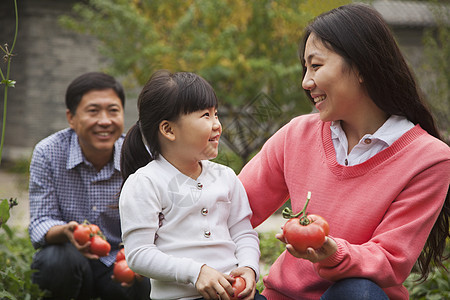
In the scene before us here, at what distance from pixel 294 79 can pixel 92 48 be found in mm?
5340

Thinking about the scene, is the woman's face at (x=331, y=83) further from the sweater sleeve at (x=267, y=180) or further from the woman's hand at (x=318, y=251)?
the woman's hand at (x=318, y=251)

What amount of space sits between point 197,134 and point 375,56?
676 millimetres

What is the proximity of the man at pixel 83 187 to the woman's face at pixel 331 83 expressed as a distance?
1.45m

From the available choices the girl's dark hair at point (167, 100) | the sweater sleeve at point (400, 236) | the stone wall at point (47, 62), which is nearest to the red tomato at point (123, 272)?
the girl's dark hair at point (167, 100)

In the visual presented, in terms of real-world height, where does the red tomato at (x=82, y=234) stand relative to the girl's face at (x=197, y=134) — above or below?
below

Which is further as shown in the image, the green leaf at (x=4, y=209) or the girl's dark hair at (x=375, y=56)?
the green leaf at (x=4, y=209)

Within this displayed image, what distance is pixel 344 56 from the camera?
2.06 m

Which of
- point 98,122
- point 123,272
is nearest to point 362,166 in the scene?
point 123,272

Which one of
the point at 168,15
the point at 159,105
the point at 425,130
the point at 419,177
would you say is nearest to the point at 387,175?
the point at 419,177

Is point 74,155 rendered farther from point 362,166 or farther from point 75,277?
point 362,166

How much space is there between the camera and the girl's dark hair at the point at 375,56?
2.05 metres

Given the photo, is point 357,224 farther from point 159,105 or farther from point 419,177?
point 159,105

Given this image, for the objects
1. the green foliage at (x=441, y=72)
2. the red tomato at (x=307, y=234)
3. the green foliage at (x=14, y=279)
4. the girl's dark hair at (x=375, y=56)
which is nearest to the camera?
the red tomato at (x=307, y=234)

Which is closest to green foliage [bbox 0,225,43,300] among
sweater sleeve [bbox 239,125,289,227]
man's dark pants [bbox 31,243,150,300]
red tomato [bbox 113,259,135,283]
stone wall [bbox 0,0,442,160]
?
man's dark pants [bbox 31,243,150,300]
